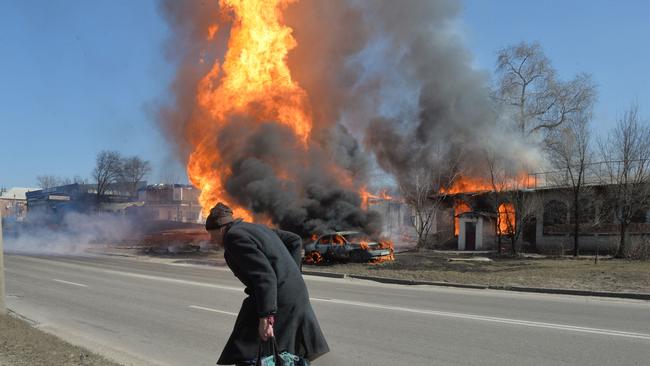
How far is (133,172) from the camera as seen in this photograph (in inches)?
3415

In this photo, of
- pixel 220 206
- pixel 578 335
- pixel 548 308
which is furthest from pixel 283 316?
pixel 548 308

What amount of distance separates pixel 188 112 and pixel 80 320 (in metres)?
24.6

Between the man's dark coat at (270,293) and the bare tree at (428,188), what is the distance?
26629mm

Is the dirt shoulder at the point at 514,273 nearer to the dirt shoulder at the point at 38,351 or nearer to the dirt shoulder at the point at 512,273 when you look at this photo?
the dirt shoulder at the point at 512,273

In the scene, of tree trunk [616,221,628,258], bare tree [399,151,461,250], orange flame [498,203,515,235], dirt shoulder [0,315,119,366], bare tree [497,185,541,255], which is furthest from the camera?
bare tree [399,151,461,250]

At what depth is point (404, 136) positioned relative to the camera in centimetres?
3869

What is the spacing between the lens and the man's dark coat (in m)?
3.30

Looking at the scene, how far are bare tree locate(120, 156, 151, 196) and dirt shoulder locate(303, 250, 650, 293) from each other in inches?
2664

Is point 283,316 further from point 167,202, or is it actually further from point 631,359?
point 167,202

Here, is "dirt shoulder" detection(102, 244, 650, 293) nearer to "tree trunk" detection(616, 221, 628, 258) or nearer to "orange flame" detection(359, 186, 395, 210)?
"tree trunk" detection(616, 221, 628, 258)

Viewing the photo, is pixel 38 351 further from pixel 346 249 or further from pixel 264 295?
pixel 346 249

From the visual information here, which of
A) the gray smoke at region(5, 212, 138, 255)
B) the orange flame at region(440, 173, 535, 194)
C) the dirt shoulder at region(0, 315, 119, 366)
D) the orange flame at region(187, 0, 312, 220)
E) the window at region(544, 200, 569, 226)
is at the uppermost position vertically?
the orange flame at region(187, 0, 312, 220)

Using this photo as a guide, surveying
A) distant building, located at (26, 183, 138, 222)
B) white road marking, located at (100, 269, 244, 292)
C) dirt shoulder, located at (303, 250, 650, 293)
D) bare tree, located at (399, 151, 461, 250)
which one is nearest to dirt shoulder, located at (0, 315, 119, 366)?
white road marking, located at (100, 269, 244, 292)

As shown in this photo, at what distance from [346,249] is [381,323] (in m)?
13.7
